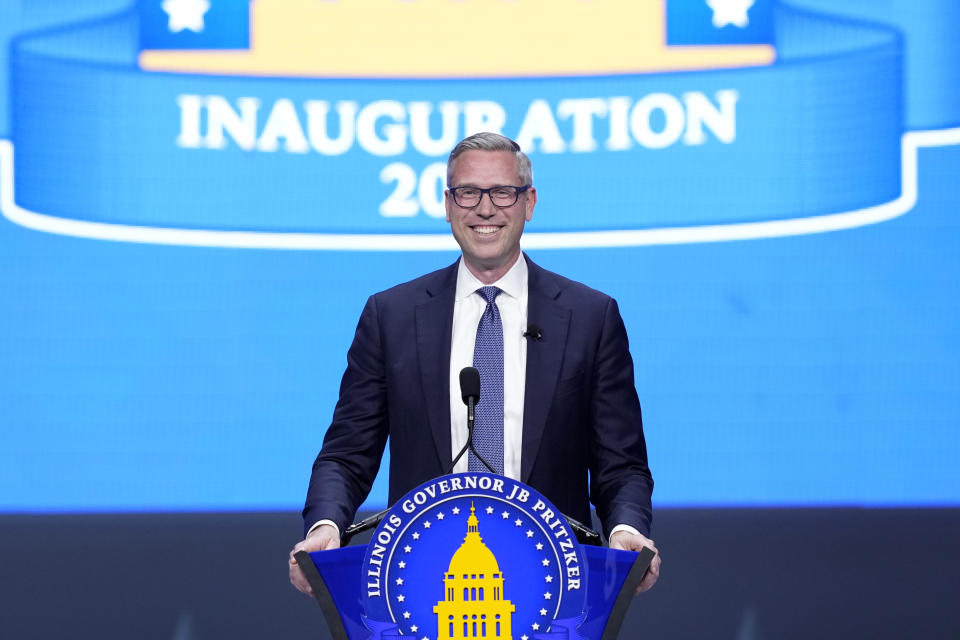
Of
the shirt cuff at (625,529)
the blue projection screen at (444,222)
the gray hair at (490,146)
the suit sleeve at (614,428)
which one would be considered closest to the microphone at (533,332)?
the suit sleeve at (614,428)

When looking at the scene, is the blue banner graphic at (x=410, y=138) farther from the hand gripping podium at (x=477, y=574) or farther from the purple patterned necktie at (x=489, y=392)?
the hand gripping podium at (x=477, y=574)

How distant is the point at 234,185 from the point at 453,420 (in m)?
1.94

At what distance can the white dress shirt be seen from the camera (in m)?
1.71

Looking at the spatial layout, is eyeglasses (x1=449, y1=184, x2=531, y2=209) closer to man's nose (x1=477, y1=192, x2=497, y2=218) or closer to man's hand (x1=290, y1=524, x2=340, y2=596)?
man's nose (x1=477, y1=192, x2=497, y2=218)

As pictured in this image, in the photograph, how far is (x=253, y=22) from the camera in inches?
136

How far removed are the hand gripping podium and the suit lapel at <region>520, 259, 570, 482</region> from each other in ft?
1.10

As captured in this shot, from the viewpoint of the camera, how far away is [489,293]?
70.3 inches

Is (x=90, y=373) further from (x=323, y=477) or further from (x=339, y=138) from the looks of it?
(x=323, y=477)

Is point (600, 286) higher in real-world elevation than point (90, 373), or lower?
higher

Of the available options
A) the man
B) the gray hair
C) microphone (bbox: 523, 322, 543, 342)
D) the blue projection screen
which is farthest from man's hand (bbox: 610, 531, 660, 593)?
the blue projection screen

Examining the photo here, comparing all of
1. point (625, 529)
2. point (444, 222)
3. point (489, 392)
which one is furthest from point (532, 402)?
point (444, 222)

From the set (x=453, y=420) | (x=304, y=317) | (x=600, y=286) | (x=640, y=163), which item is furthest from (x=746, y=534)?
(x=453, y=420)

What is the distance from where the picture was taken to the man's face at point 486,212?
169 centimetres

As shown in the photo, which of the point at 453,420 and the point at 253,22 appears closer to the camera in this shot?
the point at 453,420
